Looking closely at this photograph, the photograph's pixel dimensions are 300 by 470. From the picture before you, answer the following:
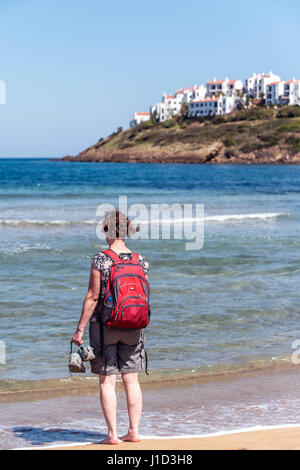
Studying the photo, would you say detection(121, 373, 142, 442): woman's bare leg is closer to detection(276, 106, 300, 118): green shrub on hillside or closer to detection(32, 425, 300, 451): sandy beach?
detection(32, 425, 300, 451): sandy beach

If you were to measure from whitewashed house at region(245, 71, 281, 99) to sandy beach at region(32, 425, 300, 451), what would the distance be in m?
173

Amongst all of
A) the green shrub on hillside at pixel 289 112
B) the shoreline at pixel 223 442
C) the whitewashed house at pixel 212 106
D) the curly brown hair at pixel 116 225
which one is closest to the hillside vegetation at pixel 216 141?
the green shrub on hillside at pixel 289 112

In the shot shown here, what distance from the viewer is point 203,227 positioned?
2189 cm

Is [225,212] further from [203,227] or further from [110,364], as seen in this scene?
[110,364]

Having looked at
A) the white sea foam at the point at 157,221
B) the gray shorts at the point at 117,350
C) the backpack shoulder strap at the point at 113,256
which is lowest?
the gray shorts at the point at 117,350

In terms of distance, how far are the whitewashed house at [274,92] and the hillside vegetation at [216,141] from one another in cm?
943

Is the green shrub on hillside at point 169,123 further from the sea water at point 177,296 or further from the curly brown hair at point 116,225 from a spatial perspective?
the curly brown hair at point 116,225

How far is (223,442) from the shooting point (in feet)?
15.8

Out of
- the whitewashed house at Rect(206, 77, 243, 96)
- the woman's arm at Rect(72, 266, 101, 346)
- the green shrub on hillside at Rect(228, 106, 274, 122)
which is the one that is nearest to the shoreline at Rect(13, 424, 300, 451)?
the woman's arm at Rect(72, 266, 101, 346)

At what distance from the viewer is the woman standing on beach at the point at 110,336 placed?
15.7ft

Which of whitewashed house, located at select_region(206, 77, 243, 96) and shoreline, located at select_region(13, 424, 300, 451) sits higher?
whitewashed house, located at select_region(206, 77, 243, 96)

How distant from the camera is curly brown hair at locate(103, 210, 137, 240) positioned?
483 centimetres
